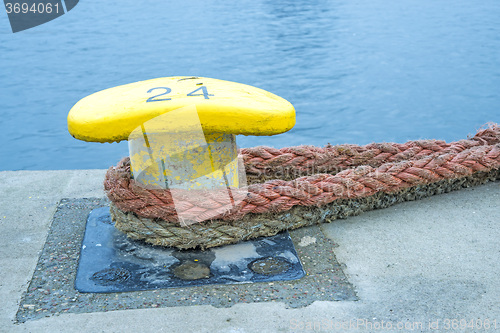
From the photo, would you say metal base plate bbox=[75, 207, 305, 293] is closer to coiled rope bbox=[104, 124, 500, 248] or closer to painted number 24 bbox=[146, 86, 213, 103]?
coiled rope bbox=[104, 124, 500, 248]

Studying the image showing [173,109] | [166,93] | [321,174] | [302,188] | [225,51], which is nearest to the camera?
[173,109]

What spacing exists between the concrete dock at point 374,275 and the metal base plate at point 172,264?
0.42 feet

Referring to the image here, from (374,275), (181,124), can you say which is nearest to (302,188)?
(374,275)

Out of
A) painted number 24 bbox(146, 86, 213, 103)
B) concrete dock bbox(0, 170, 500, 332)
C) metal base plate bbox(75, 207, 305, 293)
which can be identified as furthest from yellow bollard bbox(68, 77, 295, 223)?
concrete dock bbox(0, 170, 500, 332)

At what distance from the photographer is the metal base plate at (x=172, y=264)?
77.3 inches

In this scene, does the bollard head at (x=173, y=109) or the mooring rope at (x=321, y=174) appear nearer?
the bollard head at (x=173, y=109)

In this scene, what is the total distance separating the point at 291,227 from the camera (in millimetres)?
2322

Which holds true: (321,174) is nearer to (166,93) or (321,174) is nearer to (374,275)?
(374,275)

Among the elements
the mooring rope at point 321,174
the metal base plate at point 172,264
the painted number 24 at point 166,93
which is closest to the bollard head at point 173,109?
the painted number 24 at point 166,93

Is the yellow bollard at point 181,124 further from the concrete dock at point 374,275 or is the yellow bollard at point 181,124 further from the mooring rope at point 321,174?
the concrete dock at point 374,275

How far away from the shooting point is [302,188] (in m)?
2.30

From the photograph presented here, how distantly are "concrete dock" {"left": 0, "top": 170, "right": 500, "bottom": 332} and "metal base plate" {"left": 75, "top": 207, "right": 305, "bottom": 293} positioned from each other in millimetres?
127

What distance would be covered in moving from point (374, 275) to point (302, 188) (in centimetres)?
47

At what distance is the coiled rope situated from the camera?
7.09 feet
